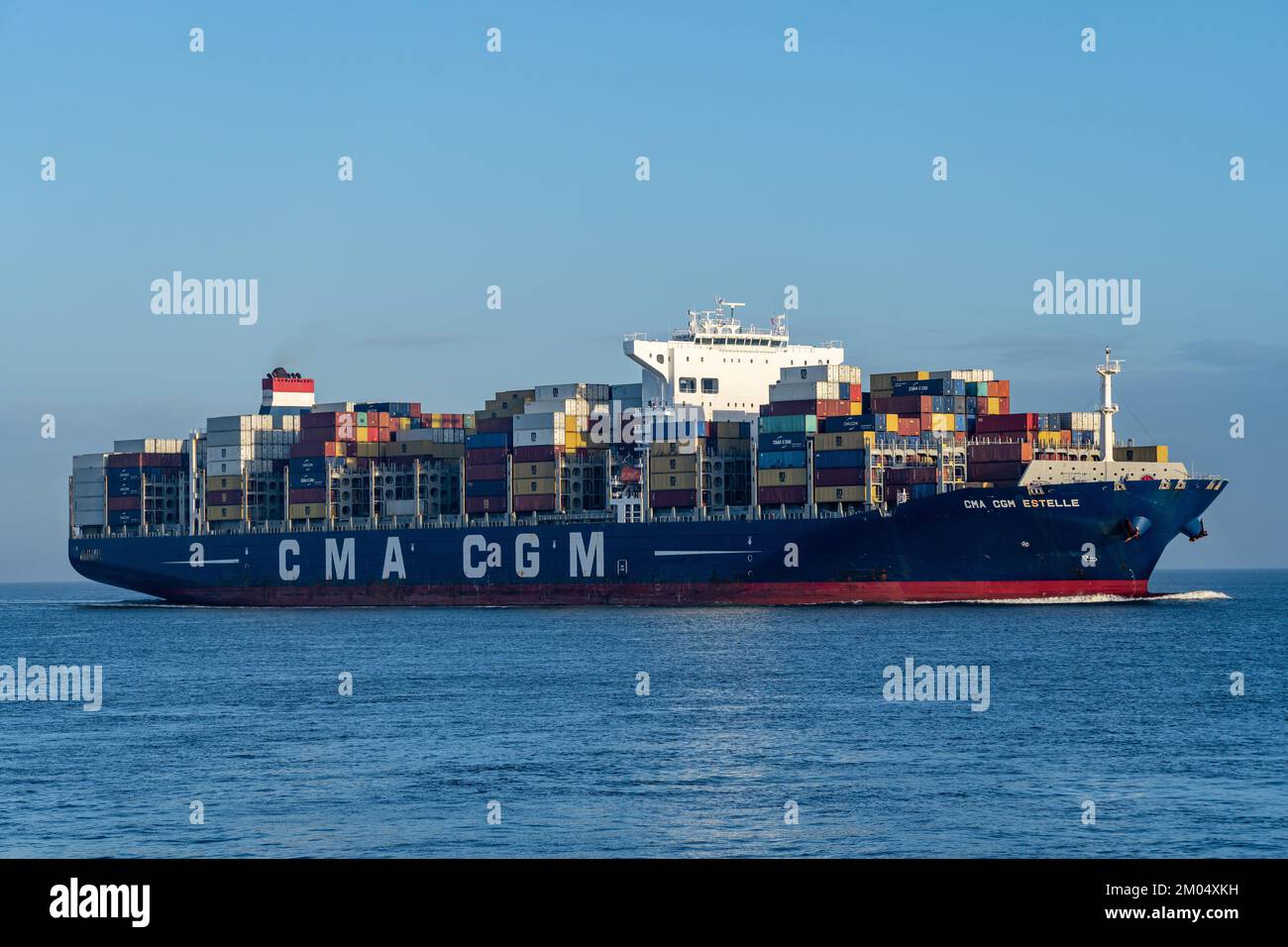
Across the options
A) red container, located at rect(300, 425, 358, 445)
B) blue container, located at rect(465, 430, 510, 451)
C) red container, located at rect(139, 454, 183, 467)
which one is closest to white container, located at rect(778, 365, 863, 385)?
blue container, located at rect(465, 430, 510, 451)

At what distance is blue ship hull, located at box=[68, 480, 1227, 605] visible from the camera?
66875 mm

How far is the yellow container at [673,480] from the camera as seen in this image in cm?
7738

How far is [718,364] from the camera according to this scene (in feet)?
285

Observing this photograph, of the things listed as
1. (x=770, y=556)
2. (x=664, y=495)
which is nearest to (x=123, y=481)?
(x=664, y=495)

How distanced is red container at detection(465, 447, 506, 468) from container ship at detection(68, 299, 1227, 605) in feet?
0.41

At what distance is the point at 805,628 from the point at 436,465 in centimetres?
3529

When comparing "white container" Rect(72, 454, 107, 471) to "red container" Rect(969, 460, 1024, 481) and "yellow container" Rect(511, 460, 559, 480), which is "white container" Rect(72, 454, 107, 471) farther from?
"red container" Rect(969, 460, 1024, 481)
